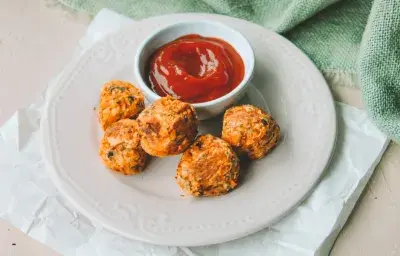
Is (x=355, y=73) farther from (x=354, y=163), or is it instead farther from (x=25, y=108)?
(x=25, y=108)

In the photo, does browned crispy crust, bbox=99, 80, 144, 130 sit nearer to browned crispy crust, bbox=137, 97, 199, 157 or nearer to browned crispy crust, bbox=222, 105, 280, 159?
browned crispy crust, bbox=137, 97, 199, 157

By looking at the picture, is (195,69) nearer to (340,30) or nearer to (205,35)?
(205,35)

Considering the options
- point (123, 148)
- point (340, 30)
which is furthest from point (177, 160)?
point (340, 30)

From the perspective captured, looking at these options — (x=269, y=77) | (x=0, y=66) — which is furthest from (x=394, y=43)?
(x=0, y=66)

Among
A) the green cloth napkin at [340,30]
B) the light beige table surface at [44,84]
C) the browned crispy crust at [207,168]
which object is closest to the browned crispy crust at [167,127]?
the browned crispy crust at [207,168]

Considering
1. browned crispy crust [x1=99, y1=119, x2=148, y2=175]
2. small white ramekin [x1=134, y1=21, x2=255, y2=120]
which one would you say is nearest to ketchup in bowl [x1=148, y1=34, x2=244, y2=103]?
small white ramekin [x1=134, y1=21, x2=255, y2=120]

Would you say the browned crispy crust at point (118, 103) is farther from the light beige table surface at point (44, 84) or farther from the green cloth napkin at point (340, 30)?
the green cloth napkin at point (340, 30)
